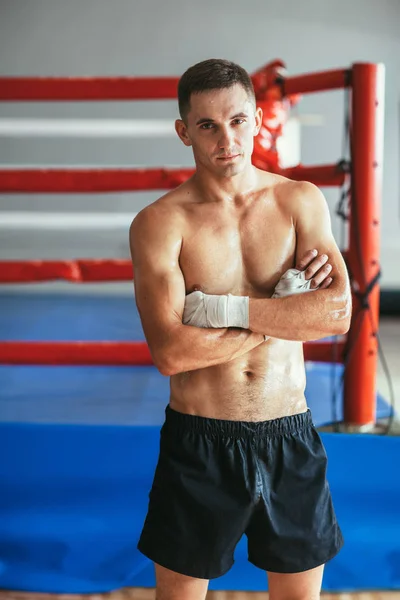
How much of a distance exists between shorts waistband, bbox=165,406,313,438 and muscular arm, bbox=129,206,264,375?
0.12m

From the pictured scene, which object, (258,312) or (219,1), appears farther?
(219,1)

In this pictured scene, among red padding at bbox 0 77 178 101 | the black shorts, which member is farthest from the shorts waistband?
red padding at bbox 0 77 178 101

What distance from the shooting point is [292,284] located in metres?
1.20

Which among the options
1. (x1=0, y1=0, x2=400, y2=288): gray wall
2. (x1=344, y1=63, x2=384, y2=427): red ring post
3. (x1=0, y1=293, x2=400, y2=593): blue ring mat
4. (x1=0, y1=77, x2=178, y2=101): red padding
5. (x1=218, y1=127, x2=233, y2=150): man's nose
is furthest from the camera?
(x1=0, y1=0, x2=400, y2=288): gray wall

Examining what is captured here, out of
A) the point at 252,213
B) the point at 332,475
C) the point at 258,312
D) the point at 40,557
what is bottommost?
the point at 40,557

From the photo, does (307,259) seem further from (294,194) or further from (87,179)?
(87,179)

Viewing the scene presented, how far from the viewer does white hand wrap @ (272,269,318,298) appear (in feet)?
3.93

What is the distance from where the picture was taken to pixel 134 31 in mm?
6305

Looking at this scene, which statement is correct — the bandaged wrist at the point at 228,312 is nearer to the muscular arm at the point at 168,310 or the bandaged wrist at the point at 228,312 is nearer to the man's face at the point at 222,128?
the muscular arm at the point at 168,310

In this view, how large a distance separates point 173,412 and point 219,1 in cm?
577

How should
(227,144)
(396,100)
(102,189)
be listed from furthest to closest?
(396,100) < (102,189) < (227,144)

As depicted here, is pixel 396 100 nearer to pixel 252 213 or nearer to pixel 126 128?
pixel 126 128

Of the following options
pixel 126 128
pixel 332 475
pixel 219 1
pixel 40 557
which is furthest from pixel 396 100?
pixel 40 557

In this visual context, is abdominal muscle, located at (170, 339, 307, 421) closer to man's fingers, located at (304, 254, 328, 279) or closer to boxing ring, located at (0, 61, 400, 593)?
man's fingers, located at (304, 254, 328, 279)
